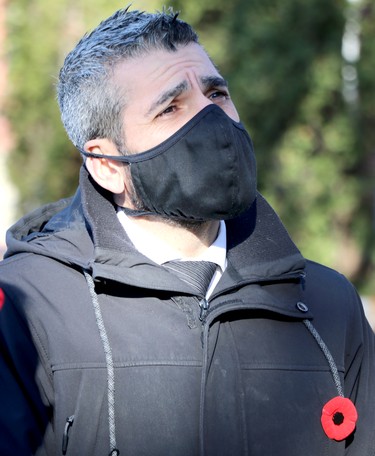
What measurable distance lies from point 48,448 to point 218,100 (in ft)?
3.82

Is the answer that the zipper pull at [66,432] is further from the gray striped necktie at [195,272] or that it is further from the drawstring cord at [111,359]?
the gray striped necktie at [195,272]

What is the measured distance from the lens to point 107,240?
2523 millimetres

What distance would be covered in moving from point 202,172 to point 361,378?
0.78 m

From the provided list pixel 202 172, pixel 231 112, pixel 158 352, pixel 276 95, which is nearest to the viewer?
pixel 158 352

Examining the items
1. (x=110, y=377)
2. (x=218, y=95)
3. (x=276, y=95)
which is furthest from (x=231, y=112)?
(x=276, y=95)

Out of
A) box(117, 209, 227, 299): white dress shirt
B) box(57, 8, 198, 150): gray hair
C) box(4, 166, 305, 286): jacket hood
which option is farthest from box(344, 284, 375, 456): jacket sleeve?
box(57, 8, 198, 150): gray hair

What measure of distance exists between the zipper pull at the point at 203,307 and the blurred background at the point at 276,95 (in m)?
5.72

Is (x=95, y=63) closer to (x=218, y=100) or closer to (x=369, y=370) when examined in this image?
(x=218, y=100)

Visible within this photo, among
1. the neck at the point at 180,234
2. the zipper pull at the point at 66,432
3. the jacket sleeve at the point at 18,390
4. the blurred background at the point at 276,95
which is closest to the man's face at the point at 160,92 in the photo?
the neck at the point at 180,234

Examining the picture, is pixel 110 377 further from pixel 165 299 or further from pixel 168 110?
pixel 168 110

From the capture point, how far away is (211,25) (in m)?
9.06

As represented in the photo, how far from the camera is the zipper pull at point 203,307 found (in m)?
2.46

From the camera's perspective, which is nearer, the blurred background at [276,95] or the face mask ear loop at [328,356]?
the face mask ear loop at [328,356]

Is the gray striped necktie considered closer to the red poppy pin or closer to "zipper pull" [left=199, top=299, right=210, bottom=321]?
"zipper pull" [left=199, top=299, right=210, bottom=321]
